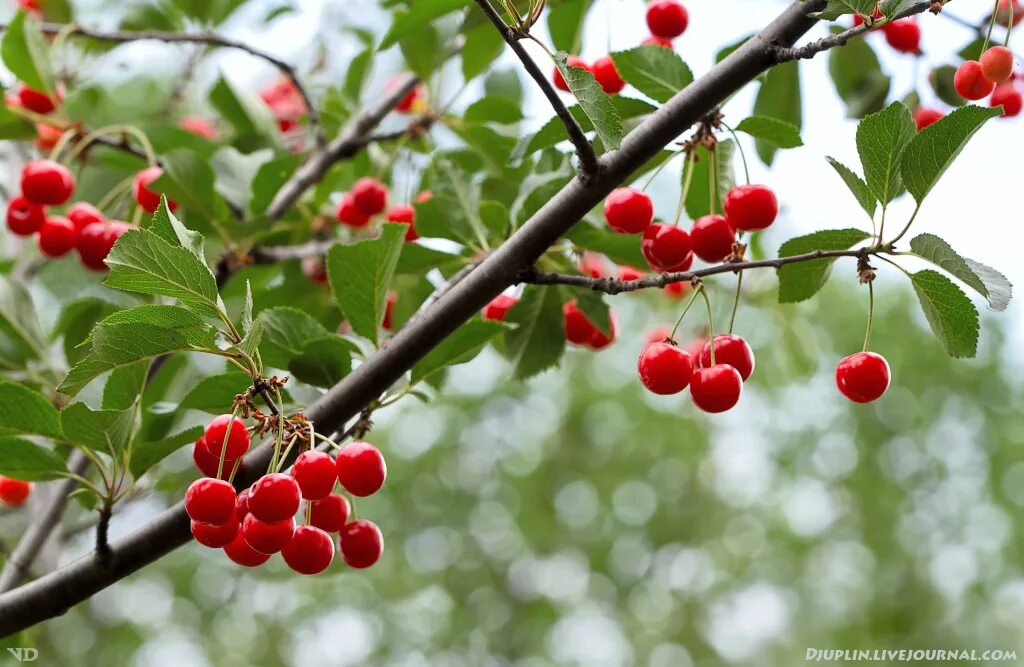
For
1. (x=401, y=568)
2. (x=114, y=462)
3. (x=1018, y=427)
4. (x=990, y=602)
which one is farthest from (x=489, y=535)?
(x=114, y=462)

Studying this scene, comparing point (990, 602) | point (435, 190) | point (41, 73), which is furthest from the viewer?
point (990, 602)

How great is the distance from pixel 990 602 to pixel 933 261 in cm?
1335

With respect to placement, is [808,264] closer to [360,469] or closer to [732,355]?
[732,355]

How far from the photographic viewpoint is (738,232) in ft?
5.10

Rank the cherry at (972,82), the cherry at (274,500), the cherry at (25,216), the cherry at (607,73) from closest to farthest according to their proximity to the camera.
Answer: the cherry at (274,500)
the cherry at (972,82)
the cherry at (607,73)
the cherry at (25,216)

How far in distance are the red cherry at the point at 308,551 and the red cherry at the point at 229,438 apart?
140 mm

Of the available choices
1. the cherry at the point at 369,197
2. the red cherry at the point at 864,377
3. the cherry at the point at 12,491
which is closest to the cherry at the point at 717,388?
the red cherry at the point at 864,377

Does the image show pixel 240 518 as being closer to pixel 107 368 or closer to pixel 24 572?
pixel 107 368

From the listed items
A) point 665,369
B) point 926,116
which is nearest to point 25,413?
point 665,369

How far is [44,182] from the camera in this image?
199cm

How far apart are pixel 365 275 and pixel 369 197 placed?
2.97 ft

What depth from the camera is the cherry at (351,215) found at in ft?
7.91

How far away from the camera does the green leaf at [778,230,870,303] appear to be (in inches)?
53.1

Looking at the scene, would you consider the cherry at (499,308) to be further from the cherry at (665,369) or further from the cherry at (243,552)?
the cherry at (243,552)
